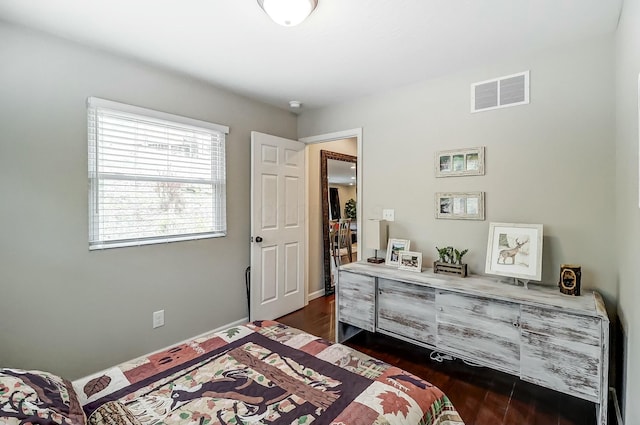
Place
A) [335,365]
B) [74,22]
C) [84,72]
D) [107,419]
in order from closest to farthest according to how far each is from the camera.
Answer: [107,419] → [335,365] → [74,22] → [84,72]

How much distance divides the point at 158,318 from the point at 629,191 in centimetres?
329

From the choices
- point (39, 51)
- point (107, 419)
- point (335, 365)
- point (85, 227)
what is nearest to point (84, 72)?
point (39, 51)

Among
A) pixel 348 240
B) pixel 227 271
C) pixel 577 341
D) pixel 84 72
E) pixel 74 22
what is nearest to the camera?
pixel 577 341

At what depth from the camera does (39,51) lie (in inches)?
79.3

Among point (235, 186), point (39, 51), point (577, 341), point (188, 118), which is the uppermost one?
point (39, 51)

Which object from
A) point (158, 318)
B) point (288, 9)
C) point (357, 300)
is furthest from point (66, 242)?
point (357, 300)

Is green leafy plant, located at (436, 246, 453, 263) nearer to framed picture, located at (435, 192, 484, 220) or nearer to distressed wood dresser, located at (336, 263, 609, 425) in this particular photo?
distressed wood dresser, located at (336, 263, 609, 425)

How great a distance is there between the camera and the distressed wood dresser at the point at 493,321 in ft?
5.67

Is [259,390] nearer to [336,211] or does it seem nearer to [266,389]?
[266,389]

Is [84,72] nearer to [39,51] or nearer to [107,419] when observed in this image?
[39,51]

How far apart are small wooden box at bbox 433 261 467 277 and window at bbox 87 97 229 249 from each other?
2.02 metres

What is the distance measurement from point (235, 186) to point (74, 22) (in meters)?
1.68

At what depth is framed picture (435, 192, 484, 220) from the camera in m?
2.55

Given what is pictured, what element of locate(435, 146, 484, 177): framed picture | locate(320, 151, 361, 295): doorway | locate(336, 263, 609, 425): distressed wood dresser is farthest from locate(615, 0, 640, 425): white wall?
locate(320, 151, 361, 295): doorway
